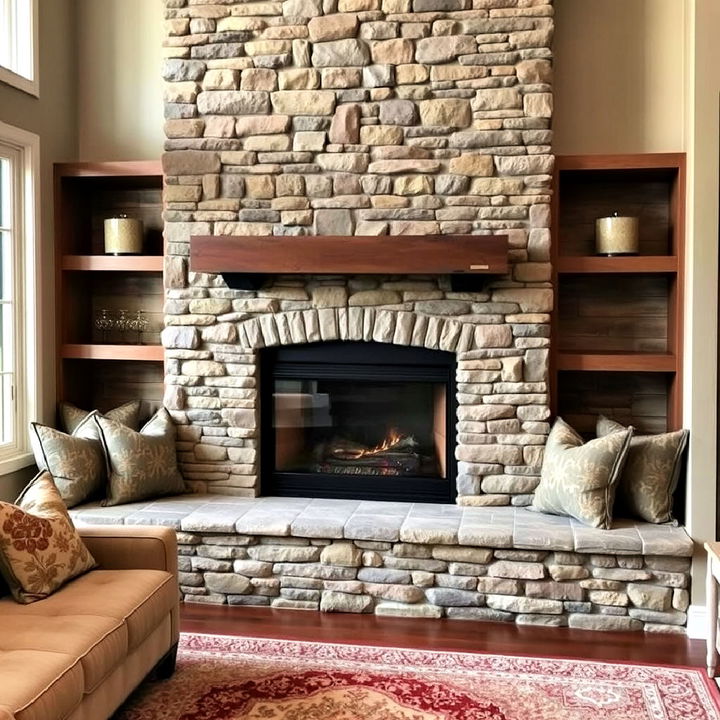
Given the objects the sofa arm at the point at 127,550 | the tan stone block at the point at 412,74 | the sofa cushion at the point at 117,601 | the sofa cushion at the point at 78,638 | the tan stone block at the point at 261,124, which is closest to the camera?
the sofa cushion at the point at 78,638

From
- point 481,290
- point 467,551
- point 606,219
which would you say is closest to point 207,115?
point 481,290

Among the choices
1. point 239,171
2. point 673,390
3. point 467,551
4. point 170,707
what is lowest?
point 170,707

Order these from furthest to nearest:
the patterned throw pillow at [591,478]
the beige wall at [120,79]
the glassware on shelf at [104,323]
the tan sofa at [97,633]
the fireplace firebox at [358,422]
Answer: the glassware on shelf at [104,323] < the beige wall at [120,79] < the fireplace firebox at [358,422] < the patterned throw pillow at [591,478] < the tan sofa at [97,633]

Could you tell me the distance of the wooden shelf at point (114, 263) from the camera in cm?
460

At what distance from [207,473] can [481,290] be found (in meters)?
1.75

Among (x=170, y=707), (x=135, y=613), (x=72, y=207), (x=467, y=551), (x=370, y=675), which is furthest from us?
(x=72, y=207)

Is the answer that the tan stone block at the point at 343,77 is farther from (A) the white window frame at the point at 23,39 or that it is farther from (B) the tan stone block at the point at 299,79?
(A) the white window frame at the point at 23,39

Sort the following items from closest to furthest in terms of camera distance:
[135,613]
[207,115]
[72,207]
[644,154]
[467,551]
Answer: [135,613], [467,551], [644,154], [207,115], [72,207]

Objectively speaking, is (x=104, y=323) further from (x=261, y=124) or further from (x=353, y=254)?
(x=353, y=254)

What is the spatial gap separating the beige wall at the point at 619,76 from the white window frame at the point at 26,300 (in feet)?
9.04

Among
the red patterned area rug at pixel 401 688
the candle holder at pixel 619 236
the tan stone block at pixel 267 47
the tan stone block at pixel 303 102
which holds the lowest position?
the red patterned area rug at pixel 401 688

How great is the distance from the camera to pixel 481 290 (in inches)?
170

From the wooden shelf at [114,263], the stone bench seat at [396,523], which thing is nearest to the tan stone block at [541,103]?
the stone bench seat at [396,523]

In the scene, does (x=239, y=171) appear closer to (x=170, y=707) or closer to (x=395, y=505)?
(x=395, y=505)
